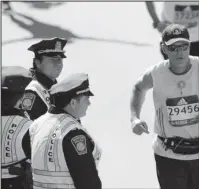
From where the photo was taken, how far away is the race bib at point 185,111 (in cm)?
482

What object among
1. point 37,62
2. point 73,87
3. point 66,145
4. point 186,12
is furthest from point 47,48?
point 186,12

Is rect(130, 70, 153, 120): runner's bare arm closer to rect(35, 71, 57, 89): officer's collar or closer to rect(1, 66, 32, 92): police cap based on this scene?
rect(35, 71, 57, 89): officer's collar

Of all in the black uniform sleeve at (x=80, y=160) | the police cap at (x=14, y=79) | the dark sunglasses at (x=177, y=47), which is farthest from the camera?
the dark sunglasses at (x=177, y=47)

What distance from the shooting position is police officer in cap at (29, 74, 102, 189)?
3467mm

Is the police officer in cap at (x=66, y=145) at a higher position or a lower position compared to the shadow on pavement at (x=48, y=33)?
lower

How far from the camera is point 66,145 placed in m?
3.48

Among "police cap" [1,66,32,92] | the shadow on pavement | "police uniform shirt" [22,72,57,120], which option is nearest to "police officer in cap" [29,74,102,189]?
"police cap" [1,66,32,92]

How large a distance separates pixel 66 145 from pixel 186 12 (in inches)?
161

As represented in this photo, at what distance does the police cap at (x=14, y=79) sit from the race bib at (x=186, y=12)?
300 centimetres

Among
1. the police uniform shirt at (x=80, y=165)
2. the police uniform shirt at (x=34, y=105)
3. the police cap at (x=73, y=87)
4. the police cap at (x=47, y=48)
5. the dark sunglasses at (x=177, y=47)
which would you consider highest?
the police cap at (x=47, y=48)

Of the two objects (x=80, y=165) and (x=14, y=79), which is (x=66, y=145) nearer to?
(x=80, y=165)

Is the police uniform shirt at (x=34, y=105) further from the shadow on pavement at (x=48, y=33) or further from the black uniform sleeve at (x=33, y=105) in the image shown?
the shadow on pavement at (x=48, y=33)

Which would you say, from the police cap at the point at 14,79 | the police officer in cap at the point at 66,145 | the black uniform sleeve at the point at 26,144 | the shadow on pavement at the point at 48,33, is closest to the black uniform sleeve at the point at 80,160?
the police officer in cap at the point at 66,145

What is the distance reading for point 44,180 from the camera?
3.62m
